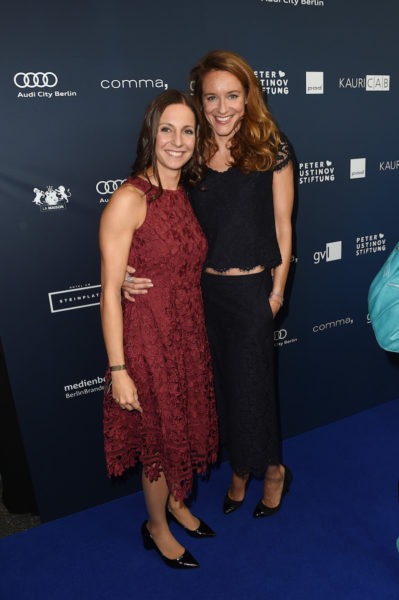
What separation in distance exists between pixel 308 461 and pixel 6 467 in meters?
1.75

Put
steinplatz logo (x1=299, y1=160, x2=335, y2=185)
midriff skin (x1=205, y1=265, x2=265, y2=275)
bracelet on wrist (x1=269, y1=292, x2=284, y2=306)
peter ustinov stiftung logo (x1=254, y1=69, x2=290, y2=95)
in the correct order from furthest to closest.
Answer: steinplatz logo (x1=299, y1=160, x2=335, y2=185) → peter ustinov stiftung logo (x1=254, y1=69, x2=290, y2=95) → bracelet on wrist (x1=269, y1=292, x2=284, y2=306) → midriff skin (x1=205, y1=265, x2=265, y2=275)

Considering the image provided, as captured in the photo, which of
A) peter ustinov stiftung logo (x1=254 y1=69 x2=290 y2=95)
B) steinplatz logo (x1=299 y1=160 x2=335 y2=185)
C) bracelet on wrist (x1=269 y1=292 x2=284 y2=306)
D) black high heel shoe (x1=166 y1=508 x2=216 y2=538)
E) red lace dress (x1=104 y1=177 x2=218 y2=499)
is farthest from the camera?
steinplatz logo (x1=299 y1=160 x2=335 y2=185)

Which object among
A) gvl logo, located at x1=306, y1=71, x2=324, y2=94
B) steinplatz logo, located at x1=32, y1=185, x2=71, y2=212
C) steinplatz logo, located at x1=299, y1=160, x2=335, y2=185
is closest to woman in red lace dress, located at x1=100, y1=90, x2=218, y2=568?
steinplatz logo, located at x1=32, y1=185, x2=71, y2=212

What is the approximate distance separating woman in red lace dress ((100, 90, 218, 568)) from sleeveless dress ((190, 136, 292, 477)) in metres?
0.12

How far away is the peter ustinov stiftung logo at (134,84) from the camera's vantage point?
213 cm

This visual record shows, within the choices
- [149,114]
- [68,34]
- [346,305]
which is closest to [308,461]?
[346,305]

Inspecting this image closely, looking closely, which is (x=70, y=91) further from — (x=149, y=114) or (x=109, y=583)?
(x=109, y=583)

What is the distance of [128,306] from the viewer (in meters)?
1.89

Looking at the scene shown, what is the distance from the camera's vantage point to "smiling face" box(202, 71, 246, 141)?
1919 millimetres

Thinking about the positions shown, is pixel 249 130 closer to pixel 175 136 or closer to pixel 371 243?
pixel 175 136

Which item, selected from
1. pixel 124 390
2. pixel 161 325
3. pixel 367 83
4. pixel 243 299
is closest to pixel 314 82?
pixel 367 83

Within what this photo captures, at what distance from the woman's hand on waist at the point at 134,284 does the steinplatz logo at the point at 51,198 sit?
1.87 ft

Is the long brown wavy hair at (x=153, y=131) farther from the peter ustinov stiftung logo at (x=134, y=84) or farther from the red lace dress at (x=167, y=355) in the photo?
the peter ustinov stiftung logo at (x=134, y=84)

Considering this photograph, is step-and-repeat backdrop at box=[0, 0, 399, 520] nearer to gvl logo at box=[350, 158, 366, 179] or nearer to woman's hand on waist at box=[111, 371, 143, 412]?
gvl logo at box=[350, 158, 366, 179]
